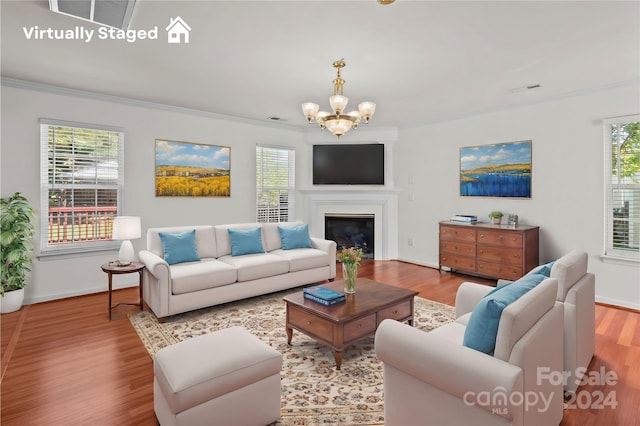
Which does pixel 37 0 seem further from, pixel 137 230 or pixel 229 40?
pixel 137 230

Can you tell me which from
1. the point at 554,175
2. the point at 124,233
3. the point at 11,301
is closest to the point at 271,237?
the point at 124,233

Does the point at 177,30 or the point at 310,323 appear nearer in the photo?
the point at 177,30

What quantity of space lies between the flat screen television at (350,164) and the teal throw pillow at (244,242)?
7.93 ft

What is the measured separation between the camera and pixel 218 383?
1769mm

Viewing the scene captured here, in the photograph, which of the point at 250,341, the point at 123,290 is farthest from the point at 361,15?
the point at 123,290

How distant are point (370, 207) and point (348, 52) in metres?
3.93

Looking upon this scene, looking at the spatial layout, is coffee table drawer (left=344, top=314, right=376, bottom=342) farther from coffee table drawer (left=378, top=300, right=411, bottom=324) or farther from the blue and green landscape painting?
the blue and green landscape painting

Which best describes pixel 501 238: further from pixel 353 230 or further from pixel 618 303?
pixel 353 230

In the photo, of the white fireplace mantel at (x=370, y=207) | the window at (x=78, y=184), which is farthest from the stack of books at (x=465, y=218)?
the window at (x=78, y=184)

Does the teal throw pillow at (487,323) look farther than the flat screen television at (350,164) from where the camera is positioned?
No

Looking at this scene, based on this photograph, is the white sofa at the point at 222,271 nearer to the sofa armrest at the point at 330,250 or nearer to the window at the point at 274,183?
the sofa armrest at the point at 330,250

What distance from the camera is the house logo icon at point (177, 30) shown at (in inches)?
102

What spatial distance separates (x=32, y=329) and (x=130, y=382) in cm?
174

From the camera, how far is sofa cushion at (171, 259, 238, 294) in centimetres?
354
